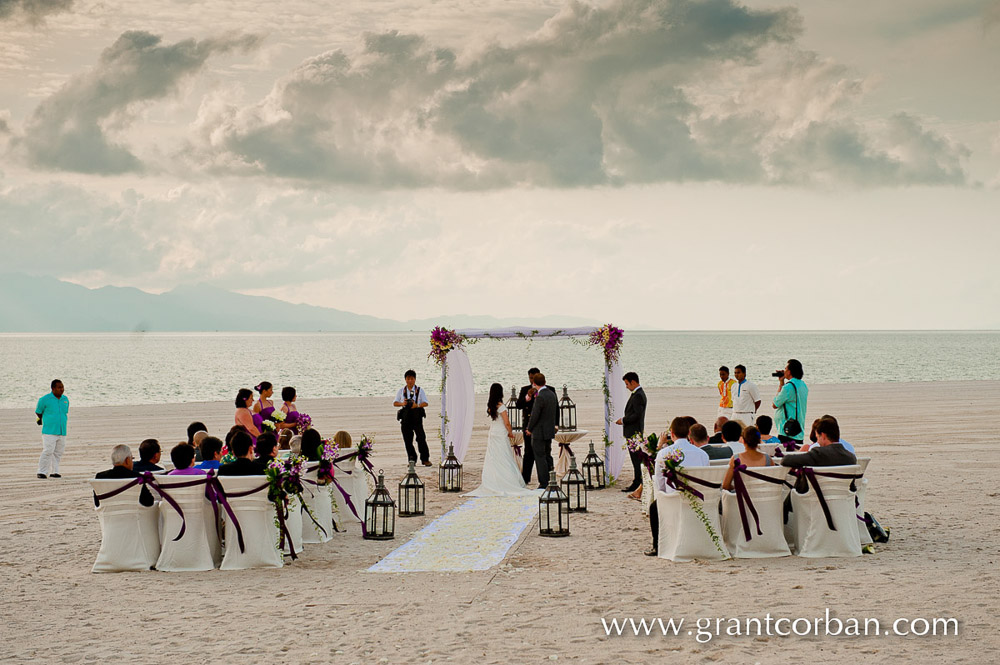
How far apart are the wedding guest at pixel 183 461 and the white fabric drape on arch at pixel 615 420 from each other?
7891mm

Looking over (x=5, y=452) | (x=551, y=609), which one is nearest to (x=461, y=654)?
(x=551, y=609)

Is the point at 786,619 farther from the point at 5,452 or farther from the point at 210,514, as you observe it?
the point at 5,452

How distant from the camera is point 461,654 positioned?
6.28 metres

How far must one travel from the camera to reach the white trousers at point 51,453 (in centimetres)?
1611

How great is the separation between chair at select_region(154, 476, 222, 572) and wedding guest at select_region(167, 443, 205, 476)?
3.6 inches

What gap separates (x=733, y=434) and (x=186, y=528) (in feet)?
20.5

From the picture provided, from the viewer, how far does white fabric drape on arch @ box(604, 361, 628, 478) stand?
15484 millimetres

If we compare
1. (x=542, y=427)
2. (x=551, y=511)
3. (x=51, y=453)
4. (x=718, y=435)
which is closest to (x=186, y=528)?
(x=551, y=511)

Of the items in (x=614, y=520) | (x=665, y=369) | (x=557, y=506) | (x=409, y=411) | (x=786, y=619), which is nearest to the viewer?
(x=786, y=619)

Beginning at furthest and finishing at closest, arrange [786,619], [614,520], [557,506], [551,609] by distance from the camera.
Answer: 1. [614,520]
2. [557,506]
3. [551,609]
4. [786,619]

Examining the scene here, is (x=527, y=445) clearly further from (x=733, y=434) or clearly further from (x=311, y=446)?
(x=311, y=446)

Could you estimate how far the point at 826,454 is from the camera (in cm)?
920

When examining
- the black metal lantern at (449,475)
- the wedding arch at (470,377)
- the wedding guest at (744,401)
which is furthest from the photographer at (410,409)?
the wedding guest at (744,401)

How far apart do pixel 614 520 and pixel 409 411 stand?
6.42m
